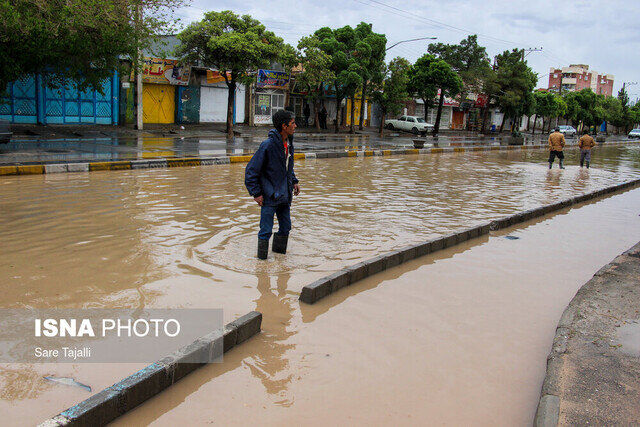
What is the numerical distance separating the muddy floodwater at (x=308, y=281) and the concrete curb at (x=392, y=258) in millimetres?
108

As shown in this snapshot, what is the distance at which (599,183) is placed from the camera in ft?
51.2

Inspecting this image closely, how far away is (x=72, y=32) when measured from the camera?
15.2m

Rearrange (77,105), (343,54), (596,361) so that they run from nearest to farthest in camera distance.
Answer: (596,361)
(77,105)
(343,54)

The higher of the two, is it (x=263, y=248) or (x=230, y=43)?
(x=230, y=43)

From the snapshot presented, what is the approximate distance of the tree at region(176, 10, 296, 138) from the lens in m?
23.6

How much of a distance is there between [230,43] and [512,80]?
32.7 meters

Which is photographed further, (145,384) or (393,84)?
(393,84)

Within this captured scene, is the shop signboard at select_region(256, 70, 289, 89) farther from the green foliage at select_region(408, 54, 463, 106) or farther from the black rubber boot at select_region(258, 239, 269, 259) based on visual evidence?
the black rubber boot at select_region(258, 239, 269, 259)

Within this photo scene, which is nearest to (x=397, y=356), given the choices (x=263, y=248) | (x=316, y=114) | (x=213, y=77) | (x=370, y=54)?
(x=263, y=248)

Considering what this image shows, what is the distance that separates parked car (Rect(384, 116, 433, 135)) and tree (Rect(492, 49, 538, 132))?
345 inches

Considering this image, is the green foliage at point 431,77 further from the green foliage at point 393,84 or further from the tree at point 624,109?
the tree at point 624,109

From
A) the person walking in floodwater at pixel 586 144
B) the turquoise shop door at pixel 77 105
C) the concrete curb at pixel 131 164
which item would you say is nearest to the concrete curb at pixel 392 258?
the concrete curb at pixel 131 164

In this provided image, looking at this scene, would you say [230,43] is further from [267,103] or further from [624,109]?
[624,109]

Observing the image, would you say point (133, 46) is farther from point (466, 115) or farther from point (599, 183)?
point (466, 115)
